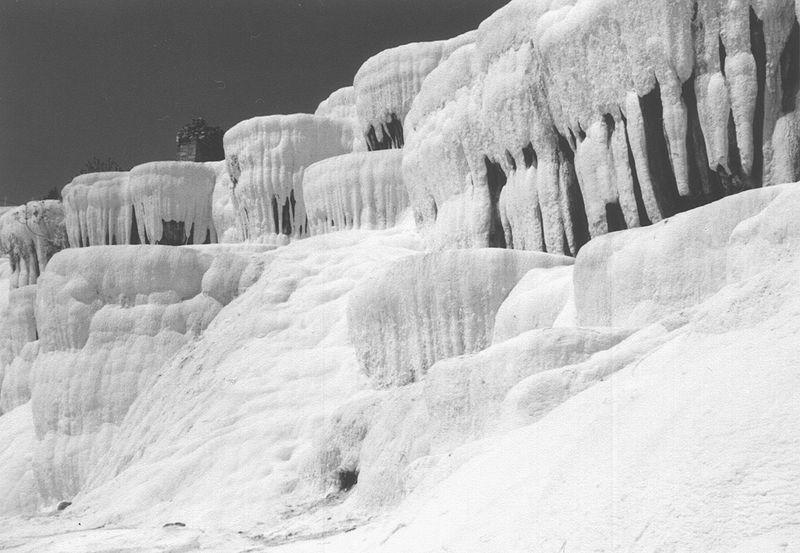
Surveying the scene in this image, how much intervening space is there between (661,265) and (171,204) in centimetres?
2955

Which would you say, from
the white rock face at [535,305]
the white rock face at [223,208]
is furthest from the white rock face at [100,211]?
the white rock face at [535,305]

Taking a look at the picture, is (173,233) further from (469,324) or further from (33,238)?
(469,324)

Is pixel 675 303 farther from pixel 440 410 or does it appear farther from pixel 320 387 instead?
pixel 320 387

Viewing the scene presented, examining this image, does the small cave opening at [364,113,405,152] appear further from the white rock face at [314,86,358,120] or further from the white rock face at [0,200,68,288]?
the white rock face at [0,200,68,288]

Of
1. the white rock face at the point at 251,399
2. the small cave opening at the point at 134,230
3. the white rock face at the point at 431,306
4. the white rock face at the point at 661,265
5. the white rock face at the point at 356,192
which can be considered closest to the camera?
the white rock face at the point at 661,265

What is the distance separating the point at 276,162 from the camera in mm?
37594

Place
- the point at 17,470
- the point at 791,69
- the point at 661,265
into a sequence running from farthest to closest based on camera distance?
the point at 17,470 < the point at 791,69 < the point at 661,265

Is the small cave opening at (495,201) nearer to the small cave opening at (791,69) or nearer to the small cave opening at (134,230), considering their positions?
the small cave opening at (791,69)

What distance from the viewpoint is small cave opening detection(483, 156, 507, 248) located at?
2222 cm

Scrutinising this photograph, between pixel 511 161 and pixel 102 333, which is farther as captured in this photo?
pixel 102 333

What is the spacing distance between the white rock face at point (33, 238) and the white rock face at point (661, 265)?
31.0 meters

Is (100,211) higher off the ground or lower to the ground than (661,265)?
higher

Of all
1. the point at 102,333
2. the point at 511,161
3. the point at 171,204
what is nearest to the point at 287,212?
the point at 171,204

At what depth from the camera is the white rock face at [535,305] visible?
15320 mm
